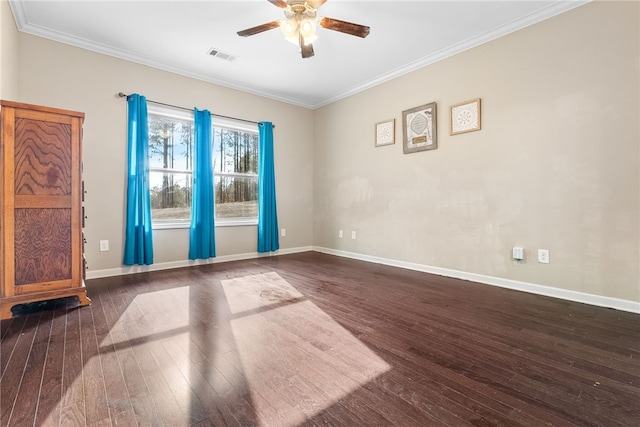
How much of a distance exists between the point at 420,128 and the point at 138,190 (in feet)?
12.1

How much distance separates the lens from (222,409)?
1.25m

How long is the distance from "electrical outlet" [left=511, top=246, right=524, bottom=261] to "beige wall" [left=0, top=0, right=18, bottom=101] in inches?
192

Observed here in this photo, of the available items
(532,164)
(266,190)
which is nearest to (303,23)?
(532,164)

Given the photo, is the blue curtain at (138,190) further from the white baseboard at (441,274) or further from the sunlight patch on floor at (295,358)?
the sunlight patch on floor at (295,358)

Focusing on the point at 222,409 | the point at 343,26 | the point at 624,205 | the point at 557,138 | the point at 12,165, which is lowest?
the point at 222,409

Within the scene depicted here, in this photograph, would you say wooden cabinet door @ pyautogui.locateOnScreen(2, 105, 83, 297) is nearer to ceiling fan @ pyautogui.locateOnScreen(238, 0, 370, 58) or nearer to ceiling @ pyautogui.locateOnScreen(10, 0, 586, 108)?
ceiling @ pyautogui.locateOnScreen(10, 0, 586, 108)

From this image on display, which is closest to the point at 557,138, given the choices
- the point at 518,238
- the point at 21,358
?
the point at 518,238

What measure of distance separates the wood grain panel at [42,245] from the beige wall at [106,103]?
1138 millimetres

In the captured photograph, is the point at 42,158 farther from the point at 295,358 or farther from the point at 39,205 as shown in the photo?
the point at 295,358

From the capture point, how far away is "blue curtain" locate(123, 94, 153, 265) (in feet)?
11.9

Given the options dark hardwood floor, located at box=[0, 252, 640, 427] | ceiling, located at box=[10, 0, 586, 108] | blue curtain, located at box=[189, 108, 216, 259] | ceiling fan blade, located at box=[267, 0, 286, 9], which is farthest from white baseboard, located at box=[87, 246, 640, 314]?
ceiling fan blade, located at box=[267, 0, 286, 9]

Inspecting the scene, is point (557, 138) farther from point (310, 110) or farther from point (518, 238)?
point (310, 110)

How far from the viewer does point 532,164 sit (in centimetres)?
294

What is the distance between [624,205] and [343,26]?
9.33ft
